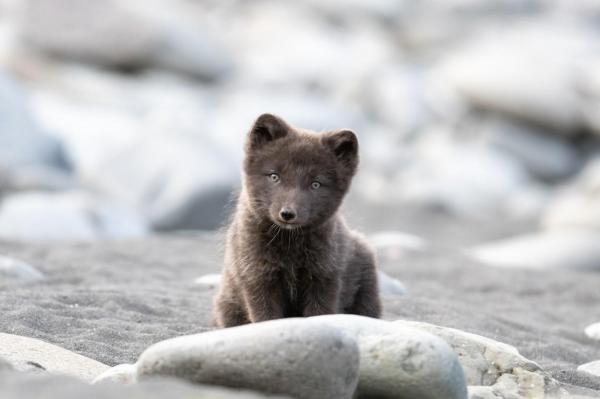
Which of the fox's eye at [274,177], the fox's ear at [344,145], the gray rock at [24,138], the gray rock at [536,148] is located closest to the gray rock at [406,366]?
the fox's eye at [274,177]

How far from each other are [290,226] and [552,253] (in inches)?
320

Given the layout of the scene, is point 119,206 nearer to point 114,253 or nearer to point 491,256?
point 114,253

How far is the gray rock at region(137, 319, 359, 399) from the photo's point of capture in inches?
185

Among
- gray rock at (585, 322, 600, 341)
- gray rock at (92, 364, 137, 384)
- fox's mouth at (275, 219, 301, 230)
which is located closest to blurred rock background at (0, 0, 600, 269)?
gray rock at (585, 322, 600, 341)

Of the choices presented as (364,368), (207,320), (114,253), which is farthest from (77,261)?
(364,368)

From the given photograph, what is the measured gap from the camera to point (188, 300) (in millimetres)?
8328

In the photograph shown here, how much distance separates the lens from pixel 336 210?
6.57 m

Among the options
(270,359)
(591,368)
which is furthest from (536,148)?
(270,359)

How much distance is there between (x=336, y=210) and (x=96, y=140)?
13.0m

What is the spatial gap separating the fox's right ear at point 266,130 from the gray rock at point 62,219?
5923mm

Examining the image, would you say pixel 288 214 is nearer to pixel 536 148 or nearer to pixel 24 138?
pixel 24 138

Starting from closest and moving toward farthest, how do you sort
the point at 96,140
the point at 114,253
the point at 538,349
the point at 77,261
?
the point at 538,349
the point at 77,261
the point at 114,253
the point at 96,140

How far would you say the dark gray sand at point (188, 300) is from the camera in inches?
265

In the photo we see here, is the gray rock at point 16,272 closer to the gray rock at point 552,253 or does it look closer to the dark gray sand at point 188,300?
the dark gray sand at point 188,300
